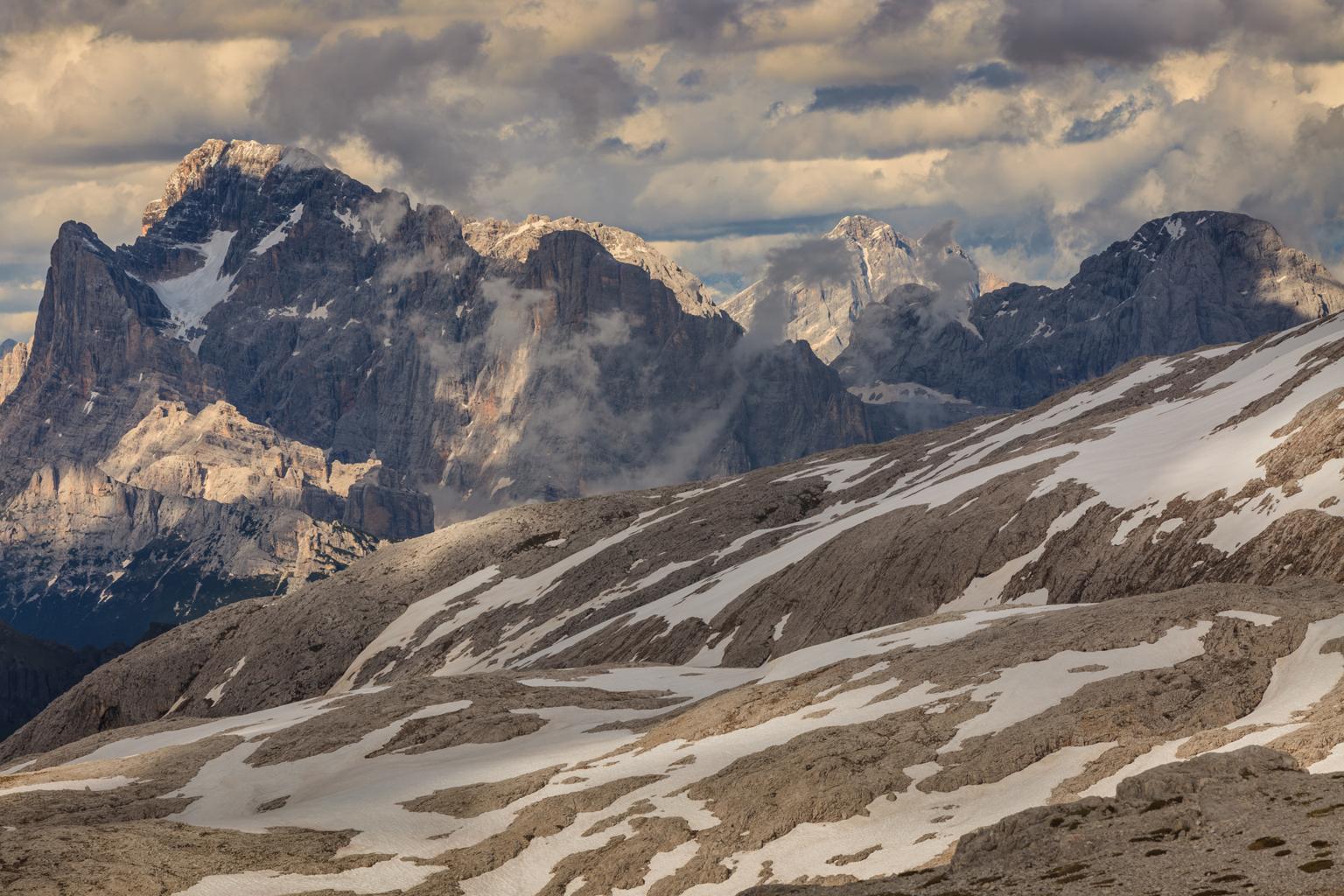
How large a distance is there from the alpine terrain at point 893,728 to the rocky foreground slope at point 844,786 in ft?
0.63

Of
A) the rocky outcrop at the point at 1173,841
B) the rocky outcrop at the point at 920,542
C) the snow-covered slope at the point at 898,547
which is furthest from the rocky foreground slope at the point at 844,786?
the rocky outcrop at the point at 920,542

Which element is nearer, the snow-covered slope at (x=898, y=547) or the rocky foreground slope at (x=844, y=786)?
the rocky foreground slope at (x=844, y=786)

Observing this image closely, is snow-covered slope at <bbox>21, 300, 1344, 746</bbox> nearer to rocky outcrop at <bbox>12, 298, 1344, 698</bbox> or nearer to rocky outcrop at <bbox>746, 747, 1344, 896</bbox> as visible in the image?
rocky outcrop at <bbox>12, 298, 1344, 698</bbox>

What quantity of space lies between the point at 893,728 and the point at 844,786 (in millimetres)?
5505

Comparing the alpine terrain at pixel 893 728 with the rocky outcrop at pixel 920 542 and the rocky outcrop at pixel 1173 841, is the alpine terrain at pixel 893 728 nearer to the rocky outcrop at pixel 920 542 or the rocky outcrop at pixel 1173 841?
the rocky outcrop at pixel 1173 841

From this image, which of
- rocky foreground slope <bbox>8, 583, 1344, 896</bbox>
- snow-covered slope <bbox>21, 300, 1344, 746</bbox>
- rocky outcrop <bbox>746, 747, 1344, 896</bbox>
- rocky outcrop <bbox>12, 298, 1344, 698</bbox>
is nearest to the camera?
rocky outcrop <bbox>746, 747, 1344, 896</bbox>

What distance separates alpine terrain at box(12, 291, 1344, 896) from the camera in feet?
145

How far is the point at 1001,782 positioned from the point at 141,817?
46476 millimetres

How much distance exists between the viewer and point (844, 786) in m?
56.8

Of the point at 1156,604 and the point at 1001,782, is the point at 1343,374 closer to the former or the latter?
the point at 1156,604

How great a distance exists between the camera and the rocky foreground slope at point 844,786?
4253 centimetres

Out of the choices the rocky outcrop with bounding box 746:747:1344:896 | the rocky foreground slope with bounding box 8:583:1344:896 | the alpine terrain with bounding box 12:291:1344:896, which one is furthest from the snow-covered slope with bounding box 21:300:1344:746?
the rocky outcrop with bounding box 746:747:1344:896

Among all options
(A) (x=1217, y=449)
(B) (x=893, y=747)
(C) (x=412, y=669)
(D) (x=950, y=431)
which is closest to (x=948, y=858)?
(B) (x=893, y=747)

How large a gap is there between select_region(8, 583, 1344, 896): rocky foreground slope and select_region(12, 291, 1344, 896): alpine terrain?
191 millimetres
